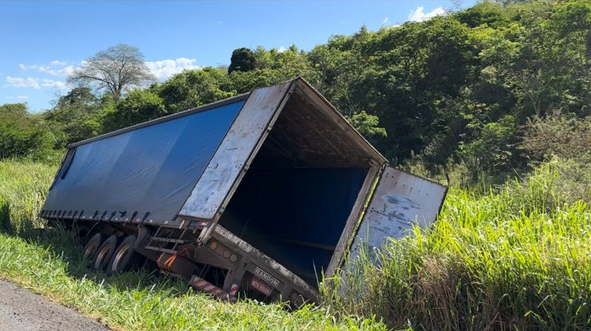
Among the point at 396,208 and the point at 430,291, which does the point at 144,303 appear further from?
the point at 396,208

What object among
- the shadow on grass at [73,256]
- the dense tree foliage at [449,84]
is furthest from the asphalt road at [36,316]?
the dense tree foliage at [449,84]

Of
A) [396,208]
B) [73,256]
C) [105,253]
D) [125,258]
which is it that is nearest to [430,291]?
[396,208]

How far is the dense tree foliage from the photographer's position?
16.7m

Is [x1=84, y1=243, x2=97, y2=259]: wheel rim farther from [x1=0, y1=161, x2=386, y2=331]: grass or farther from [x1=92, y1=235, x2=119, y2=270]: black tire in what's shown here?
[x1=0, y1=161, x2=386, y2=331]: grass

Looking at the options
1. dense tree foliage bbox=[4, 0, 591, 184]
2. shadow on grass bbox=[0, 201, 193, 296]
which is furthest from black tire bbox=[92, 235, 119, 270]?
dense tree foliage bbox=[4, 0, 591, 184]

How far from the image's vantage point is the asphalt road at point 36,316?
4.18 m

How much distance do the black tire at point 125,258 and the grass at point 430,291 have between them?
0.94 metres

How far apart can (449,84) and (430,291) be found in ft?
70.2

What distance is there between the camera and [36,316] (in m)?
4.50

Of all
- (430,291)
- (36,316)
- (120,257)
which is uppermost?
(430,291)

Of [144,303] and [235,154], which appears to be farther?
[235,154]

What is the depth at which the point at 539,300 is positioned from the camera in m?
4.36

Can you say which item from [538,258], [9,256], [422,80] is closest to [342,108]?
[422,80]

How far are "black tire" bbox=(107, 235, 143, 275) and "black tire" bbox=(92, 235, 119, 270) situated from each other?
15.5 inches
